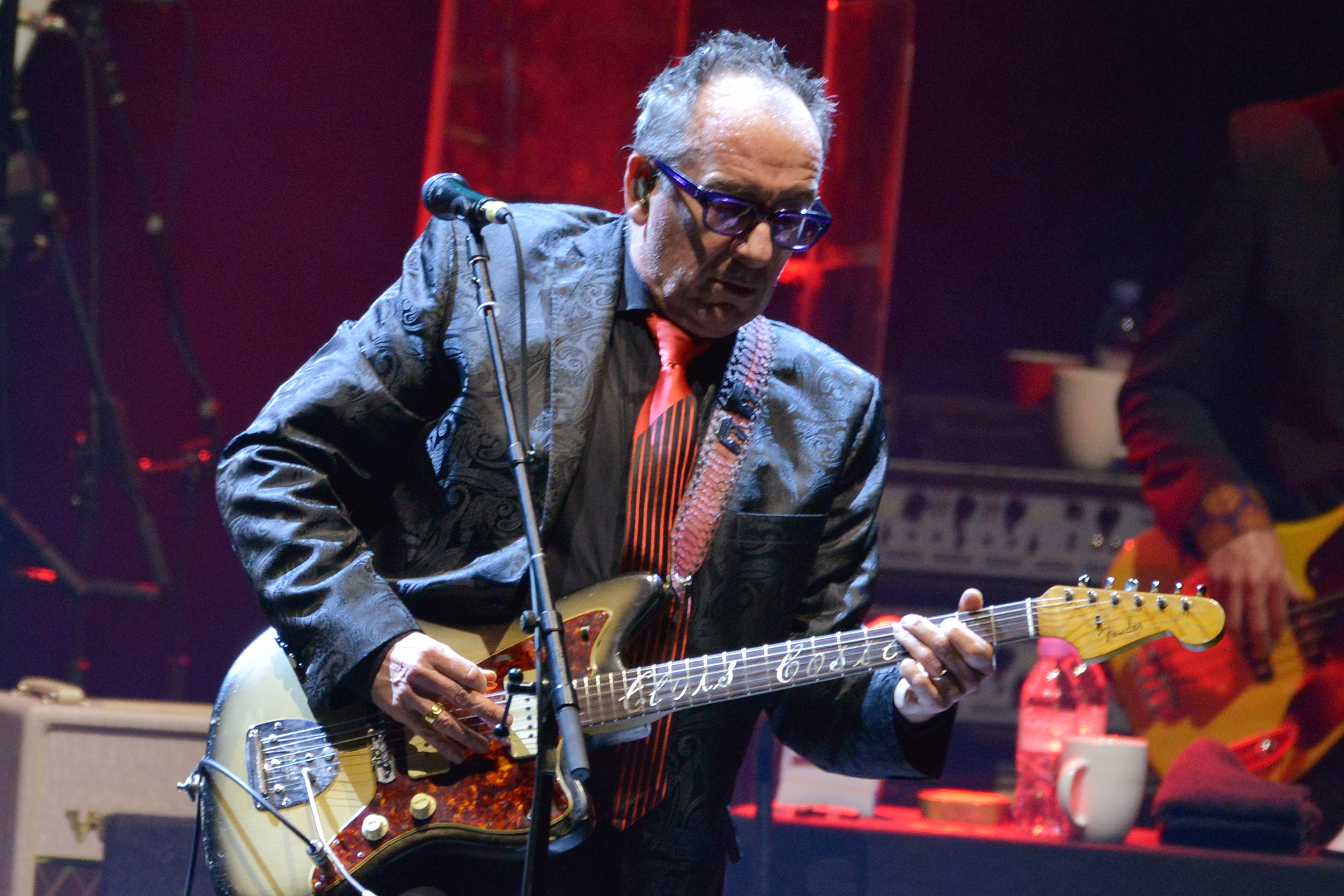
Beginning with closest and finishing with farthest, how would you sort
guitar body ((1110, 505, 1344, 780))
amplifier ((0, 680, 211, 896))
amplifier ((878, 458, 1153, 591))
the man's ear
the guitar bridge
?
the guitar bridge → the man's ear → amplifier ((0, 680, 211, 896)) → guitar body ((1110, 505, 1344, 780)) → amplifier ((878, 458, 1153, 591))

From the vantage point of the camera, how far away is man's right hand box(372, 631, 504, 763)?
1904 millimetres

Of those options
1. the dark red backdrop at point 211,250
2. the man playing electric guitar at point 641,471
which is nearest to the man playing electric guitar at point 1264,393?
the man playing electric guitar at point 641,471

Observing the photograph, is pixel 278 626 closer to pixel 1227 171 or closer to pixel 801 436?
pixel 801 436

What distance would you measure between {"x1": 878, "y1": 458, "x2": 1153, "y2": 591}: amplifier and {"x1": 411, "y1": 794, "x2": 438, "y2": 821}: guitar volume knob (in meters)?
2.34

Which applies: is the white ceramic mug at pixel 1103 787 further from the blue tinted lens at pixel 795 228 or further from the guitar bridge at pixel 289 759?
the guitar bridge at pixel 289 759

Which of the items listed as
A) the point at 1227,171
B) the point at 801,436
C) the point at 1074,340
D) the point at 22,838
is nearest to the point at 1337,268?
the point at 1227,171

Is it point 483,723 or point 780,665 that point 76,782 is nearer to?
point 483,723

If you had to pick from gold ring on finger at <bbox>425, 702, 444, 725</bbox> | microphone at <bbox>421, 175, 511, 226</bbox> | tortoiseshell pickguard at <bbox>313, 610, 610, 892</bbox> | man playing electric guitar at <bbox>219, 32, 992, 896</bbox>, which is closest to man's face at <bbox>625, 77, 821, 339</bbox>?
man playing electric guitar at <bbox>219, 32, 992, 896</bbox>

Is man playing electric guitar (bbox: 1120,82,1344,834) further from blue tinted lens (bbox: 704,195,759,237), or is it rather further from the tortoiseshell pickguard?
the tortoiseshell pickguard

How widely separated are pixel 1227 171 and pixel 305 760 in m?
3.34

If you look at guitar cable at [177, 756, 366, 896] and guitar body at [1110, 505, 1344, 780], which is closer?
guitar cable at [177, 756, 366, 896]

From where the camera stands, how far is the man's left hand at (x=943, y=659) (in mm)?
2043

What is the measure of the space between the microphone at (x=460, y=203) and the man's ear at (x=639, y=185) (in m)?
0.37

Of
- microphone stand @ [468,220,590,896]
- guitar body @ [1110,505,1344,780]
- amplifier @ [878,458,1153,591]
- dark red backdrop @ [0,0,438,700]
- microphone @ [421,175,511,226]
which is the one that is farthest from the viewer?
dark red backdrop @ [0,0,438,700]
